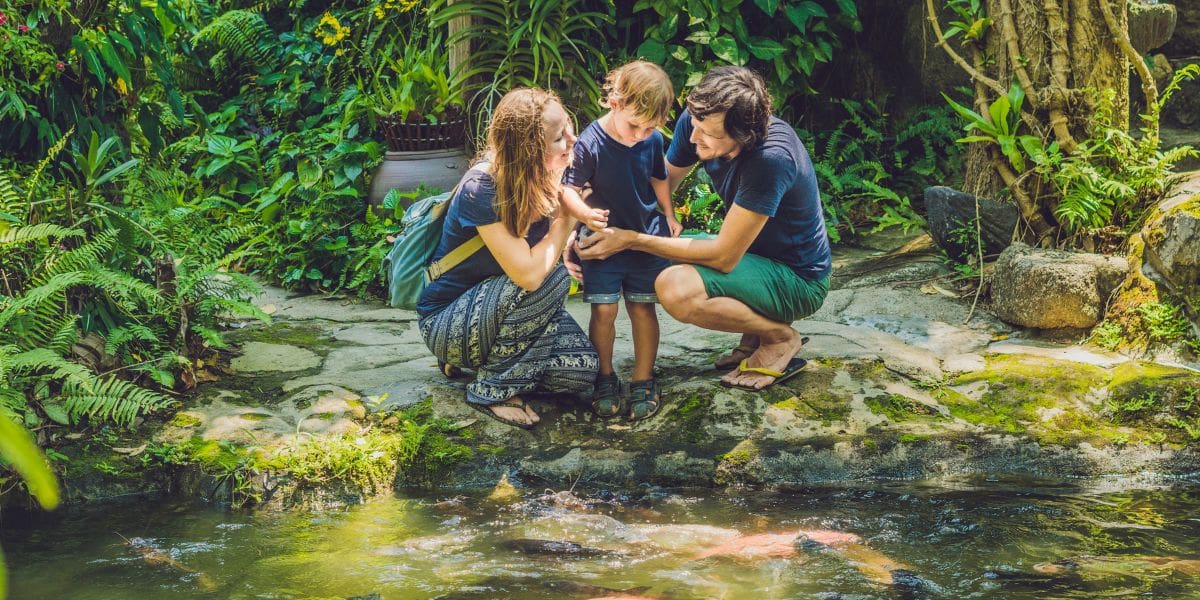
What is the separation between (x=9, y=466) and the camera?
3.88 metres

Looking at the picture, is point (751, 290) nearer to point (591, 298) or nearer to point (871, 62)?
point (591, 298)

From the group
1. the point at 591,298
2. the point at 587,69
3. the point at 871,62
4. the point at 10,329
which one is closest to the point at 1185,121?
the point at 871,62

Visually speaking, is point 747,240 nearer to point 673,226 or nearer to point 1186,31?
point 673,226

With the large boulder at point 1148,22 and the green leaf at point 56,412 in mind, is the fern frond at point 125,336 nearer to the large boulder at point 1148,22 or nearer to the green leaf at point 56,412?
the green leaf at point 56,412

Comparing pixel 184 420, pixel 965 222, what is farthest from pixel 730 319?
pixel 965 222

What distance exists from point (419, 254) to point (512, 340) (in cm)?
55

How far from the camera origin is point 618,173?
4.14 metres

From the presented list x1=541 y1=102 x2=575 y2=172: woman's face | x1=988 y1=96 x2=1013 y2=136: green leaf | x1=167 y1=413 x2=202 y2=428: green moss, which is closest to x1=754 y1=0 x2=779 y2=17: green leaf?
x1=988 y1=96 x2=1013 y2=136: green leaf

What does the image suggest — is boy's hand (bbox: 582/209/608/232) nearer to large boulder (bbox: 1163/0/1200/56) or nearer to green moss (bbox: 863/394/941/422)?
green moss (bbox: 863/394/941/422)

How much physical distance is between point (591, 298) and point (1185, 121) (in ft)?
18.6

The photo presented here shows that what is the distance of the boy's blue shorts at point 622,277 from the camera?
4.26 meters

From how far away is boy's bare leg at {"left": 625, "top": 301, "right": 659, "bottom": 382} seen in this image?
4.37 m

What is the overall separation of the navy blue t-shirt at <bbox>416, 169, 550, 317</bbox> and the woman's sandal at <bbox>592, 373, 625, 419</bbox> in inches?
25.9

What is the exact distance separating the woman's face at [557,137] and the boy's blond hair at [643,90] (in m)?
0.23
